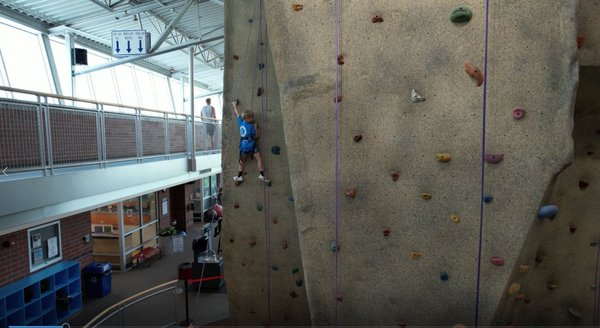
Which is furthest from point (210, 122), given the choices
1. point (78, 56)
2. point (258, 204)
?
point (258, 204)

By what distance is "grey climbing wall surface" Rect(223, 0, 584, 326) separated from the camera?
2.50 metres

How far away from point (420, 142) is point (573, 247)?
1737 mm

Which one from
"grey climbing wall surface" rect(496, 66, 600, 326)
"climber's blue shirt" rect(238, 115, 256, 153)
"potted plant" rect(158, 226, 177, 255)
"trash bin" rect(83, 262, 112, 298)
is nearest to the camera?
"grey climbing wall surface" rect(496, 66, 600, 326)

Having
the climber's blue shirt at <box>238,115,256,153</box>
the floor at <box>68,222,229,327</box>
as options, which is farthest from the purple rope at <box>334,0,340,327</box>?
the floor at <box>68,222,229,327</box>

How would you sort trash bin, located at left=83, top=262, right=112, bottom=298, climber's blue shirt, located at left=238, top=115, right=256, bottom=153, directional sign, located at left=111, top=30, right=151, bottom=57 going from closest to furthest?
climber's blue shirt, located at left=238, top=115, right=256, bottom=153, trash bin, located at left=83, top=262, right=112, bottom=298, directional sign, located at left=111, top=30, right=151, bottom=57

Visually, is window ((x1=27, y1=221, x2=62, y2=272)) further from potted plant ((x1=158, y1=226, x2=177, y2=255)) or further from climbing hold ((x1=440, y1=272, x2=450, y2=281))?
climbing hold ((x1=440, y1=272, x2=450, y2=281))

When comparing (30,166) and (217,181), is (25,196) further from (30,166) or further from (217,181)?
(217,181)

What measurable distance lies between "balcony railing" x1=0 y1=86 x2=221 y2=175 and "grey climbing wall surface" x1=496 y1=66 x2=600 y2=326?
15.5 feet

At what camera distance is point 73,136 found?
486 cm

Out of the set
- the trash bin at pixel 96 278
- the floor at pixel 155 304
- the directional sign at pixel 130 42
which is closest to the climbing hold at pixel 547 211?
the floor at pixel 155 304

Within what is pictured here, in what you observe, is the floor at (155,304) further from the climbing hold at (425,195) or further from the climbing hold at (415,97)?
the climbing hold at (415,97)

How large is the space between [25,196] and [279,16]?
120 inches

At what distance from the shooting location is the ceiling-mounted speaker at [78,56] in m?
9.05

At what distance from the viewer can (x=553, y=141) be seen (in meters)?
2.46
